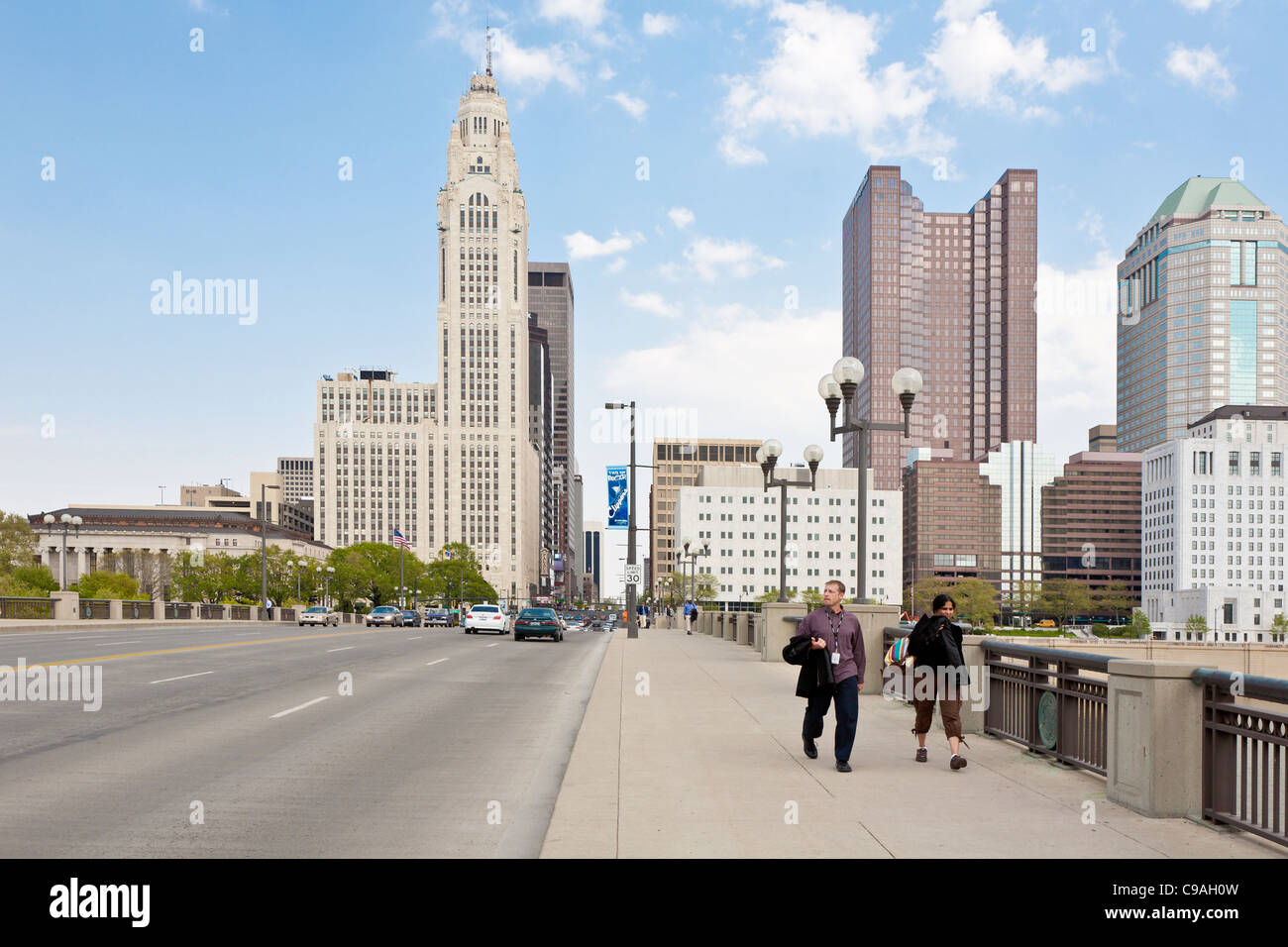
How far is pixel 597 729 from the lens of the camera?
1300 cm

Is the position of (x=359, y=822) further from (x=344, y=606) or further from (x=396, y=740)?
(x=344, y=606)

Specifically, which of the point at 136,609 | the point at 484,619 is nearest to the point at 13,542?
the point at 136,609

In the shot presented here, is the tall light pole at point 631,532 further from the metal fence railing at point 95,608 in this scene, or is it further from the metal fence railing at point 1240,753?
the metal fence railing at point 1240,753

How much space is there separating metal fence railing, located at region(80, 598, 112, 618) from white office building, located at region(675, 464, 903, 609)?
147702 millimetres

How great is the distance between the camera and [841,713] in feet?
33.5

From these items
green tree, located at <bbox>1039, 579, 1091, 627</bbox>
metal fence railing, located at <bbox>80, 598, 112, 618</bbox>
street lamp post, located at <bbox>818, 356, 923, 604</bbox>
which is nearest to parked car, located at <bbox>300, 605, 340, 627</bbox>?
metal fence railing, located at <bbox>80, 598, 112, 618</bbox>

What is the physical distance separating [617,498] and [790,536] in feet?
515

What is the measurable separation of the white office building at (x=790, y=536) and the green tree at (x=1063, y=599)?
27.2m

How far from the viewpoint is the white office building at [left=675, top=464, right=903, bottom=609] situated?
19488 centimetres

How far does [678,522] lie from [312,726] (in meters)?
179

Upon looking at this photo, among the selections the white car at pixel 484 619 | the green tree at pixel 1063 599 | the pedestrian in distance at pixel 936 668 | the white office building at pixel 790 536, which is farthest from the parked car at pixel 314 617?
the green tree at pixel 1063 599
